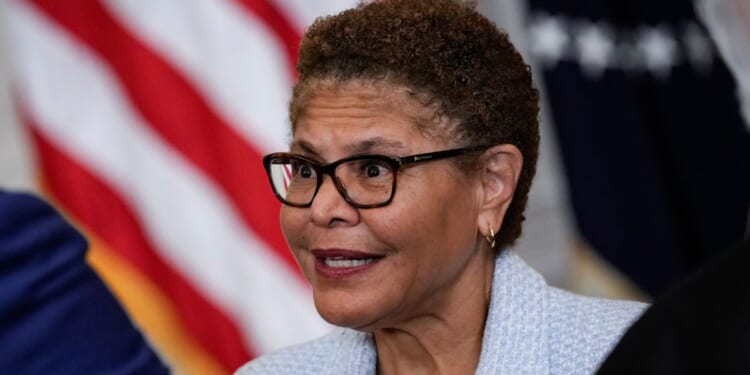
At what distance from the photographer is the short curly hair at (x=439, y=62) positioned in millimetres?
2023

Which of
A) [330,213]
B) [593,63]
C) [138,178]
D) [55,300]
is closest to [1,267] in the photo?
[55,300]

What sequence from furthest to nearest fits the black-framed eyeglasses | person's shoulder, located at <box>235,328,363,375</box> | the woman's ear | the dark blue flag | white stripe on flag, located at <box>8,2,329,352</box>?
1. the dark blue flag
2. white stripe on flag, located at <box>8,2,329,352</box>
3. person's shoulder, located at <box>235,328,363,375</box>
4. the woman's ear
5. the black-framed eyeglasses

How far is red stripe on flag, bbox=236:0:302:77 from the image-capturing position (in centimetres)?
363

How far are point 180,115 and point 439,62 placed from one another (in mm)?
1735

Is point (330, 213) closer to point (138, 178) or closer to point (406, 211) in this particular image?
point (406, 211)

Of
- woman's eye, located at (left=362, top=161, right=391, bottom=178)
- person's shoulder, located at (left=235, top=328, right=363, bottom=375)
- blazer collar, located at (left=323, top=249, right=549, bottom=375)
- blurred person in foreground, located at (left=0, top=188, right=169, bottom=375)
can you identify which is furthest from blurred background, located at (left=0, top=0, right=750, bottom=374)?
woman's eye, located at (left=362, top=161, right=391, bottom=178)

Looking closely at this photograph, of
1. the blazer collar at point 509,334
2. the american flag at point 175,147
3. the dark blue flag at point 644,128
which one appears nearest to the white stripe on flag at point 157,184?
the american flag at point 175,147

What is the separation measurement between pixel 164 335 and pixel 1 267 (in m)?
1.35

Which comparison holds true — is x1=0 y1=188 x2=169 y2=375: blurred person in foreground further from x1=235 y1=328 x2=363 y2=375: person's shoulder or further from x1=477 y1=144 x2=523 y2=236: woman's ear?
x1=477 y1=144 x2=523 y2=236: woman's ear

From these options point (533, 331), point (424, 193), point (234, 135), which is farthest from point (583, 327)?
point (234, 135)

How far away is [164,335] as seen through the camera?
3664 millimetres

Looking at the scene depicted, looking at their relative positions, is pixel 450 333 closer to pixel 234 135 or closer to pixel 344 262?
pixel 344 262

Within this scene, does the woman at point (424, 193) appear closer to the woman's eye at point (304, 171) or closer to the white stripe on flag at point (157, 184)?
the woman's eye at point (304, 171)

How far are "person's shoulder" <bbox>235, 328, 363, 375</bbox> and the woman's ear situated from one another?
1.04 feet
